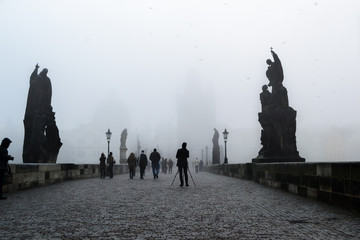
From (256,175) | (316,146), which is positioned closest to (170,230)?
(256,175)

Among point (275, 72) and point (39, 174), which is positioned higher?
point (275, 72)

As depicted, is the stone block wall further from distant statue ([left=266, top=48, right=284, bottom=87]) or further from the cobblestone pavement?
distant statue ([left=266, top=48, right=284, bottom=87])

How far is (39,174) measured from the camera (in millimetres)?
14133

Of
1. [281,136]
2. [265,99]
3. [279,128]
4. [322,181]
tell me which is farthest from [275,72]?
[322,181]

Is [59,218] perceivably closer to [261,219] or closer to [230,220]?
[230,220]

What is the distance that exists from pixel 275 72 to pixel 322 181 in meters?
9.33

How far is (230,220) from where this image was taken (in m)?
6.18

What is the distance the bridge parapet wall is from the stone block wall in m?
7.83

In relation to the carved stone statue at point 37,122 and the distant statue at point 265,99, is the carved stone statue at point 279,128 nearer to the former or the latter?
the distant statue at point 265,99

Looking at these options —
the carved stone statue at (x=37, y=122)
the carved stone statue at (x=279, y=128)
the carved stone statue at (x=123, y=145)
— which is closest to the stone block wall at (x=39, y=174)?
the carved stone statue at (x=37, y=122)

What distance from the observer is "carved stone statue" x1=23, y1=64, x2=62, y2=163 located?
54.4 feet

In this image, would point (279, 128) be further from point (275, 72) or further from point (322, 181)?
point (322, 181)

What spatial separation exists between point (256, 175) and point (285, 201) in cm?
783

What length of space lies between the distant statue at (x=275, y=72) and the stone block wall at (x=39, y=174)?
383 inches
